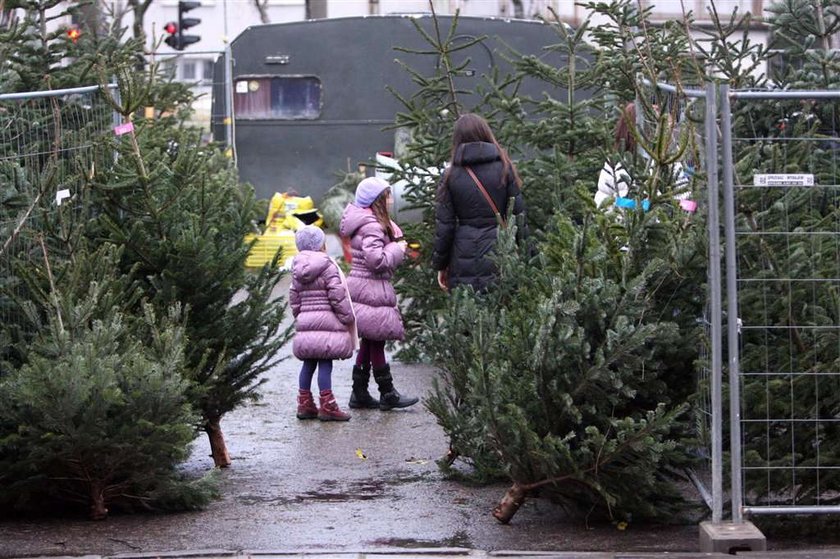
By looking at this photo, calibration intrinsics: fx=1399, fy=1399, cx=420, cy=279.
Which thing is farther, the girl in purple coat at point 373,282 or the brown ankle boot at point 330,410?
the girl in purple coat at point 373,282

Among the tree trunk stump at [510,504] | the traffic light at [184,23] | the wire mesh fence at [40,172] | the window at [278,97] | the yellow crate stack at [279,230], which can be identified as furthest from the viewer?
the traffic light at [184,23]

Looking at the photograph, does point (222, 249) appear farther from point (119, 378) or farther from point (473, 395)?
point (473, 395)

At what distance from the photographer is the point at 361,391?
985cm

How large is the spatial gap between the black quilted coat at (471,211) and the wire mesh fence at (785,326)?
312 centimetres

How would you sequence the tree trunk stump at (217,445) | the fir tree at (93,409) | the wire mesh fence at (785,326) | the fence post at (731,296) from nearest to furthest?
the fence post at (731,296) → the wire mesh fence at (785,326) → the fir tree at (93,409) → the tree trunk stump at (217,445)

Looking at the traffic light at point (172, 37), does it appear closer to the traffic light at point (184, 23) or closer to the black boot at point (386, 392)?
the traffic light at point (184, 23)

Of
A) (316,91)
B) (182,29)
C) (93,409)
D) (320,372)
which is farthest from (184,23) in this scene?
(93,409)

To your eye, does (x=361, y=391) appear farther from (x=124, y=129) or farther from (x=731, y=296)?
(x=731, y=296)

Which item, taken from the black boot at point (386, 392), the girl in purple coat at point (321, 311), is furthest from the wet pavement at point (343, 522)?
the black boot at point (386, 392)

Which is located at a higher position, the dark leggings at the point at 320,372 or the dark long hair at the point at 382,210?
the dark long hair at the point at 382,210

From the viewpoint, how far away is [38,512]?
685 centimetres

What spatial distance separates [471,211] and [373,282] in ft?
2.88

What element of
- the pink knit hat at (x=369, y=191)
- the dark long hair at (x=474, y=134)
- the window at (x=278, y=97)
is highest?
the window at (x=278, y=97)

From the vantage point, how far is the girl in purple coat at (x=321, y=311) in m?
9.28
